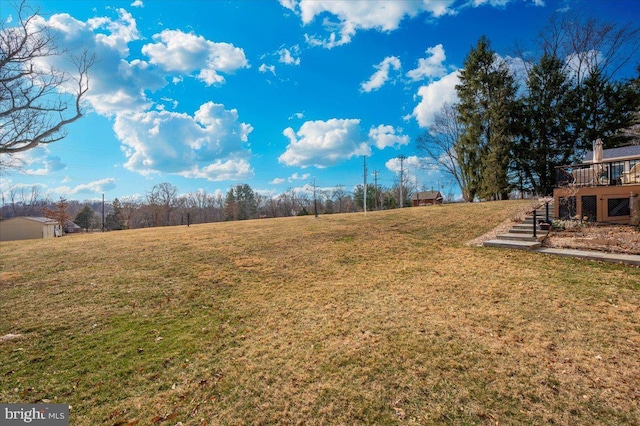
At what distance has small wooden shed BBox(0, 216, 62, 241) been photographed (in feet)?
101

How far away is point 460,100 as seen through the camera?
81.5ft

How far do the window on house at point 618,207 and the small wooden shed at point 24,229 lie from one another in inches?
1824

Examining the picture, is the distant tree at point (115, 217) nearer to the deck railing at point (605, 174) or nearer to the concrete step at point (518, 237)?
the concrete step at point (518, 237)

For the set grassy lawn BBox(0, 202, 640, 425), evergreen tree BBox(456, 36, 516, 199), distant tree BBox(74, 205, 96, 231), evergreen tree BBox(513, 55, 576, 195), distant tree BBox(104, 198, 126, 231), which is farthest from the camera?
distant tree BBox(74, 205, 96, 231)

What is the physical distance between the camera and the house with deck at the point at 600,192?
348 inches

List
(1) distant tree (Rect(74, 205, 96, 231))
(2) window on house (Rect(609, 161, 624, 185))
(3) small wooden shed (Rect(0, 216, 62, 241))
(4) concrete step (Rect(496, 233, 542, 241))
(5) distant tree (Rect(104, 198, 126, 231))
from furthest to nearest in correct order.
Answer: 1. (1) distant tree (Rect(74, 205, 96, 231))
2. (5) distant tree (Rect(104, 198, 126, 231))
3. (3) small wooden shed (Rect(0, 216, 62, 241))
4. (2) window on house (Rect(609, 161, 624, 185))
5. (4) concrete step (Rect(496, 233, 542, 241))

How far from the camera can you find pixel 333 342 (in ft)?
11.9

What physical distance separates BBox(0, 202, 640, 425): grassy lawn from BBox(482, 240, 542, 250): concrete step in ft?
2.26

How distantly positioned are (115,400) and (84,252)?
371 inches

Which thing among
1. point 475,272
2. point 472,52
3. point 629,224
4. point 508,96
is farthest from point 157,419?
point 472,52

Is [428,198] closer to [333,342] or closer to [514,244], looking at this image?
[514,244]

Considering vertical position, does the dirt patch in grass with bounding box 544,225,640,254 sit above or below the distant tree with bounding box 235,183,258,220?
below

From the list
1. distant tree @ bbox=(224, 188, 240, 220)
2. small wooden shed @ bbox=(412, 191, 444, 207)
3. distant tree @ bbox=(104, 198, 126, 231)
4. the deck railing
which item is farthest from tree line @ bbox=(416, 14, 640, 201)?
distant tree @ bbox=(104, 198, 126, 231)

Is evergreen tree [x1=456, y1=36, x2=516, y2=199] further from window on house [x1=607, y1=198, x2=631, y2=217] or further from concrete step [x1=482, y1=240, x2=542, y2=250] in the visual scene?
concrete step [x1=482, y1=240, x2=542, y2=250]
